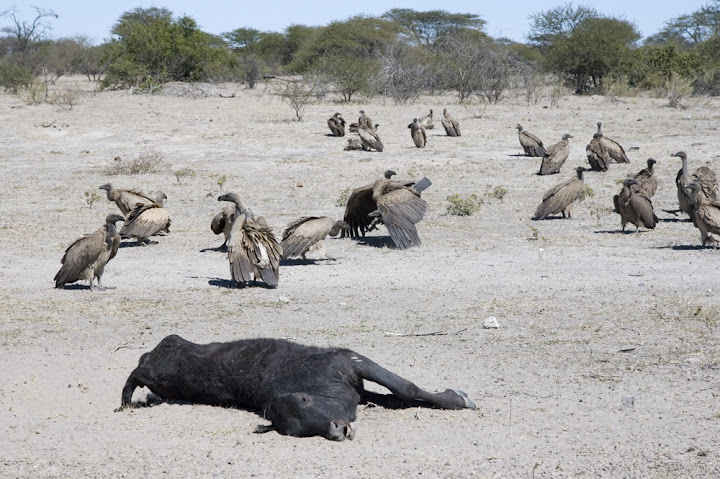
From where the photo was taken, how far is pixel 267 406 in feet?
17.3

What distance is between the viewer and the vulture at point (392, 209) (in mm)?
11367

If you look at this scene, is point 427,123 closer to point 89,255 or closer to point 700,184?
point 700,184

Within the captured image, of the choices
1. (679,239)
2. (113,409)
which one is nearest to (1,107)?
(679,239)

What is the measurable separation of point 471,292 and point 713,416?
3.77m

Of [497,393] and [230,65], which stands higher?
[230,65]

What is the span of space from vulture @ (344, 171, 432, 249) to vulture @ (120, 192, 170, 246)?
2412mm

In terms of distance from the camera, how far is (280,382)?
530cm

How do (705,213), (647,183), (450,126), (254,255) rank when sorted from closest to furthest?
(254,255), (705,213), (647,183), (450,126)

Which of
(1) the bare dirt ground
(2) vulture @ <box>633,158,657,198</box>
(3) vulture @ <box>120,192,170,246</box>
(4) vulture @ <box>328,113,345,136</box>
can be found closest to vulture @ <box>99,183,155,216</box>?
(1) the bare dirt ground

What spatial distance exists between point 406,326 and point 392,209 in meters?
4.02

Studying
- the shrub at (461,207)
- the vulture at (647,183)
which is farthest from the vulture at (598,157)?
the shrub at (461,207)

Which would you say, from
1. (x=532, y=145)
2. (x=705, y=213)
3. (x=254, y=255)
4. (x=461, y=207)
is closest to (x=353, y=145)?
(x=532, y=145)

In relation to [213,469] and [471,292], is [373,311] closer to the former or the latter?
[471,292]

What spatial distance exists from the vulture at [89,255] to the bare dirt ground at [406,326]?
0.19 meters
